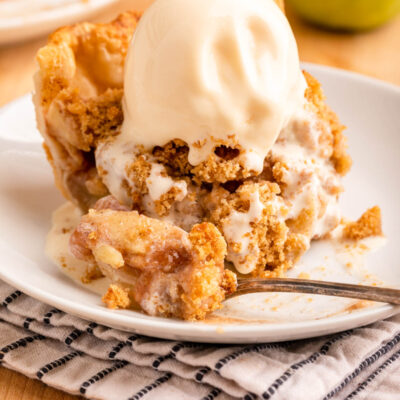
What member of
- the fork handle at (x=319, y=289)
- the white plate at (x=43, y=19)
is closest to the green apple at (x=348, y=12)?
the white plate at (x=43, y=19)

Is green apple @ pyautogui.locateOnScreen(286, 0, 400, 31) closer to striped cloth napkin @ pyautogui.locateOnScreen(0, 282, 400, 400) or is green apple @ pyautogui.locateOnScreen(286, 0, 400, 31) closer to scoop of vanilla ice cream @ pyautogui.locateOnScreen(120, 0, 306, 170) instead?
scoop of vanilla ice cream @ pyautogui.locateOnScreen(120, 0, 306, 170)

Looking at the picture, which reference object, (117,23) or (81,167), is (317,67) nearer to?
(117,23)

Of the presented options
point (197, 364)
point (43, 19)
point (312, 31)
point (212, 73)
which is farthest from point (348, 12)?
point (197, 364)

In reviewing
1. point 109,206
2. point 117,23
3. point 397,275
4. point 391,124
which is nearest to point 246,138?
point 109,206

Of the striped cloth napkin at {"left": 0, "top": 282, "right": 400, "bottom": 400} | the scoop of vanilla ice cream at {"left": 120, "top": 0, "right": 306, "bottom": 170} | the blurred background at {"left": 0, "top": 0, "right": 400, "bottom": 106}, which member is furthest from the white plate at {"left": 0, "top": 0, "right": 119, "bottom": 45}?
the striped cloth napkin at {"left": 0, "top": 282, "right": 400, "bottom": 400}

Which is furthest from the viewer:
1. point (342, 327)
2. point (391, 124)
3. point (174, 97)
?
point (391, 124)
